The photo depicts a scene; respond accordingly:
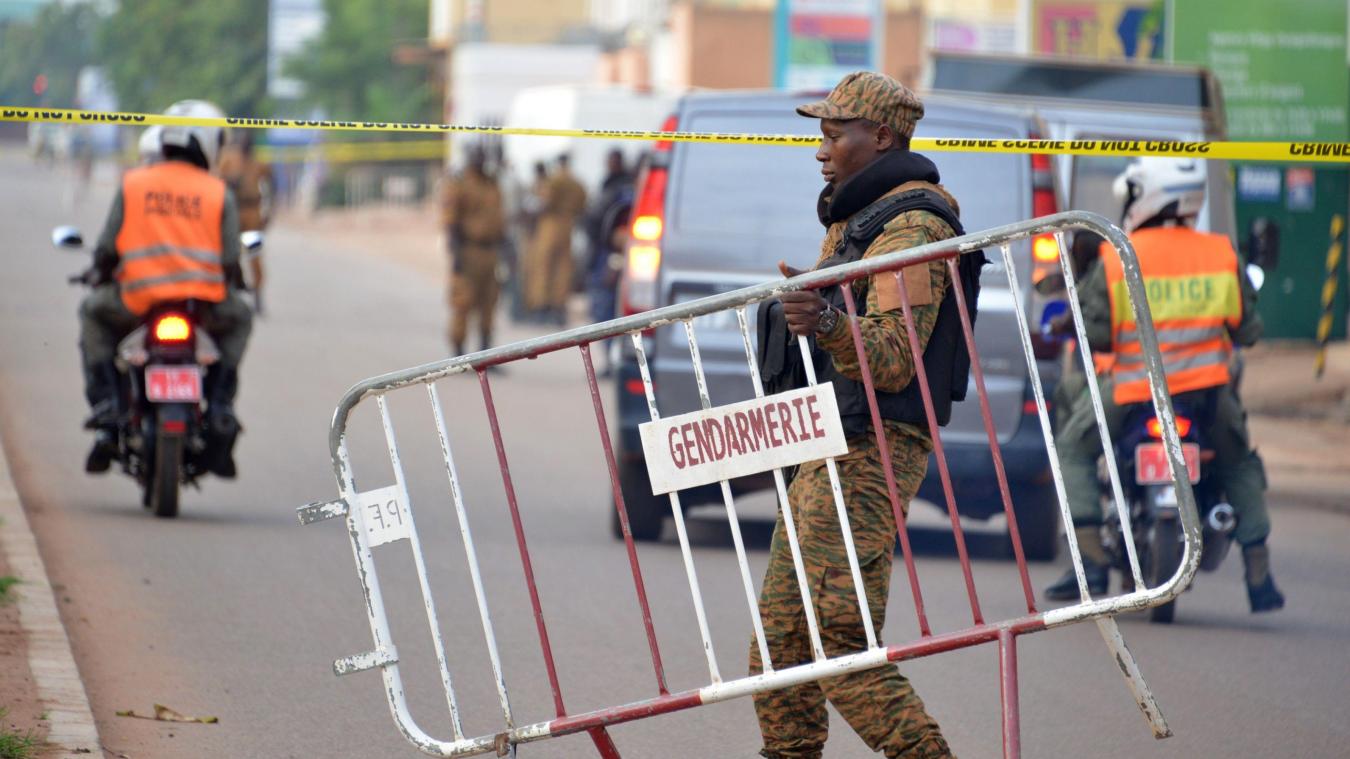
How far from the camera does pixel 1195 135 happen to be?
42.2 feet

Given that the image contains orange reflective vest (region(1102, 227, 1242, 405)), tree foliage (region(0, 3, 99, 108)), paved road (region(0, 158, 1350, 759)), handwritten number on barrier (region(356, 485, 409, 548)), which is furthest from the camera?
tree foliage (region(0, 3, 99, 108))

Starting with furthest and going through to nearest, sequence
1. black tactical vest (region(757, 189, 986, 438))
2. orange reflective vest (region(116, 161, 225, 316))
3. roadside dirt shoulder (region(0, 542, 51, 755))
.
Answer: orange reflective vest (region(116, 161, 225, 316)) → roadside dirt shoulder (region(0, 542, 51, 755)) → black tactical vest (region(757, 189, 986, 438))

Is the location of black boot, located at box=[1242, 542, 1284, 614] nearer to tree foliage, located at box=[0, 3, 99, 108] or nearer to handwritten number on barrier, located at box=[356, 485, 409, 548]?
handwritten number on barrier, located at box=[356, 485, 409, 548]

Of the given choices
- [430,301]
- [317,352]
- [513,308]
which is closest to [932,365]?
[317,352]

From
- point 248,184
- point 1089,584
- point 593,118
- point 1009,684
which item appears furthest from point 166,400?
point 593,118

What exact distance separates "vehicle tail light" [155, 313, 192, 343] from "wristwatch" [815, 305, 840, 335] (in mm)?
5405

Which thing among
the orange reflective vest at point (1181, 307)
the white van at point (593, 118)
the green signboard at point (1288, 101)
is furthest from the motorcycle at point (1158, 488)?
the white van at point (593, 118)

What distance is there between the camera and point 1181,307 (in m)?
8.02

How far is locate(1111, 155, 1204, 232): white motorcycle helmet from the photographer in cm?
803

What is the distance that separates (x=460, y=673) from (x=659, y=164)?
10.8ft

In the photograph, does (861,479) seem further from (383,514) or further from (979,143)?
(979,143)

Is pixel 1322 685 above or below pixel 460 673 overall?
below

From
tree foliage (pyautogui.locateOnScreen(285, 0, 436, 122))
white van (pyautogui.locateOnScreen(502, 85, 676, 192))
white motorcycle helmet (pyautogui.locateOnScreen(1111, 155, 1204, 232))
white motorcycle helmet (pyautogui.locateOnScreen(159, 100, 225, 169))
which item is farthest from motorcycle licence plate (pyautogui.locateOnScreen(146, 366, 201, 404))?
tree foliage (pyautogui.locateOnScreen(285, 0, 436, 122))

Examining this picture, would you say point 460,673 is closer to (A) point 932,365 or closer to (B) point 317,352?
(A) point 932,365
